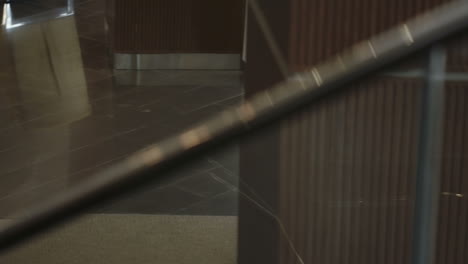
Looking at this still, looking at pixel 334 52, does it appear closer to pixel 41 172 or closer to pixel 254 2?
pixel 254 2

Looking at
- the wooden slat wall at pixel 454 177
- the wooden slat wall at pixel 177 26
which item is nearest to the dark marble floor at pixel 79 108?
the wooden slat wall at pixel 177 26

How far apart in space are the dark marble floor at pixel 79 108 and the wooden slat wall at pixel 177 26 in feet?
0.85

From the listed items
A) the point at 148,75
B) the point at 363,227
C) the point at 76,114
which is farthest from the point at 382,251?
the point at 148,75

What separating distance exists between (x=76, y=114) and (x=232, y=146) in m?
5.45

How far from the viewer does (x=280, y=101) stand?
118cm

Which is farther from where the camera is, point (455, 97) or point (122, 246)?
point (122, 246)

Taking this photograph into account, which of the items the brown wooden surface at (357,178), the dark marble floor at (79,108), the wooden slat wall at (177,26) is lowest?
the dark marble floor at (79,108)

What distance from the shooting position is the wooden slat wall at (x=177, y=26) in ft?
Result: 26.3

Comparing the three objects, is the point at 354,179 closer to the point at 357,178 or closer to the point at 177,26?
the point at 357,178

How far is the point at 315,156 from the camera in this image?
1.67 metres

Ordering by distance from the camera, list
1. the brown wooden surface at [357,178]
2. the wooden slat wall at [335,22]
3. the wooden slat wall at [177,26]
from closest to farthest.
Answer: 1. the brown wooden surface at [357,178]
2. the wooden slat wall at [335,22]
3. the wooden slat wall at [177,26]

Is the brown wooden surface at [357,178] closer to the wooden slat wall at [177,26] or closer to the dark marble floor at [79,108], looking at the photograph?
the dark marble floor at [79,108]

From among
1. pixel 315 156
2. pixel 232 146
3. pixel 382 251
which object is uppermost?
pixel 232 146

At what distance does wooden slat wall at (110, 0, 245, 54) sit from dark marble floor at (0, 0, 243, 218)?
0.26 m
